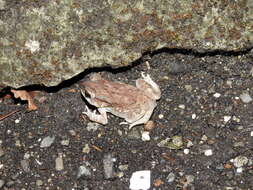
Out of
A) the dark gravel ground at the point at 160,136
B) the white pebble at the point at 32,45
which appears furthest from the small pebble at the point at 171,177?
the white pebble at the point at 32,45

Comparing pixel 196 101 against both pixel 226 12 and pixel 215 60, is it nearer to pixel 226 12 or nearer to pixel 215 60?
pixel 215 60

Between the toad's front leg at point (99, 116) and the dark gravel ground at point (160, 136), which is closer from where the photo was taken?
the dark gravel ground at point (160, 136)

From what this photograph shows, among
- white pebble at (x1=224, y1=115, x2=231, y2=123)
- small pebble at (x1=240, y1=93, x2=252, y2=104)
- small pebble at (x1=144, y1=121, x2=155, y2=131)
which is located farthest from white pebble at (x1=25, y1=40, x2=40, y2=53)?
small pebble at (x1=240, y1=93, x2=252, y2=104)

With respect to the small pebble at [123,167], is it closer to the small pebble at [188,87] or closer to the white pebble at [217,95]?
the small pebble at [188,87]

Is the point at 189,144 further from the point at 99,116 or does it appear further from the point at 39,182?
the point at 39,182

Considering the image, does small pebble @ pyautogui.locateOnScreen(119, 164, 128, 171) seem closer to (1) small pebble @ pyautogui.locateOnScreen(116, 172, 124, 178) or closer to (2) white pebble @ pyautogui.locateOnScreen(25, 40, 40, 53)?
(1) small pebble @ pyautogui.locateOnScreen(116, 172, 124, 178)

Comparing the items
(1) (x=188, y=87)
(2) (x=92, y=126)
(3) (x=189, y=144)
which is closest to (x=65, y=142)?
(2) (x=92, y=126)
